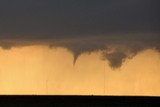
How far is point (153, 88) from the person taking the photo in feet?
15.8
